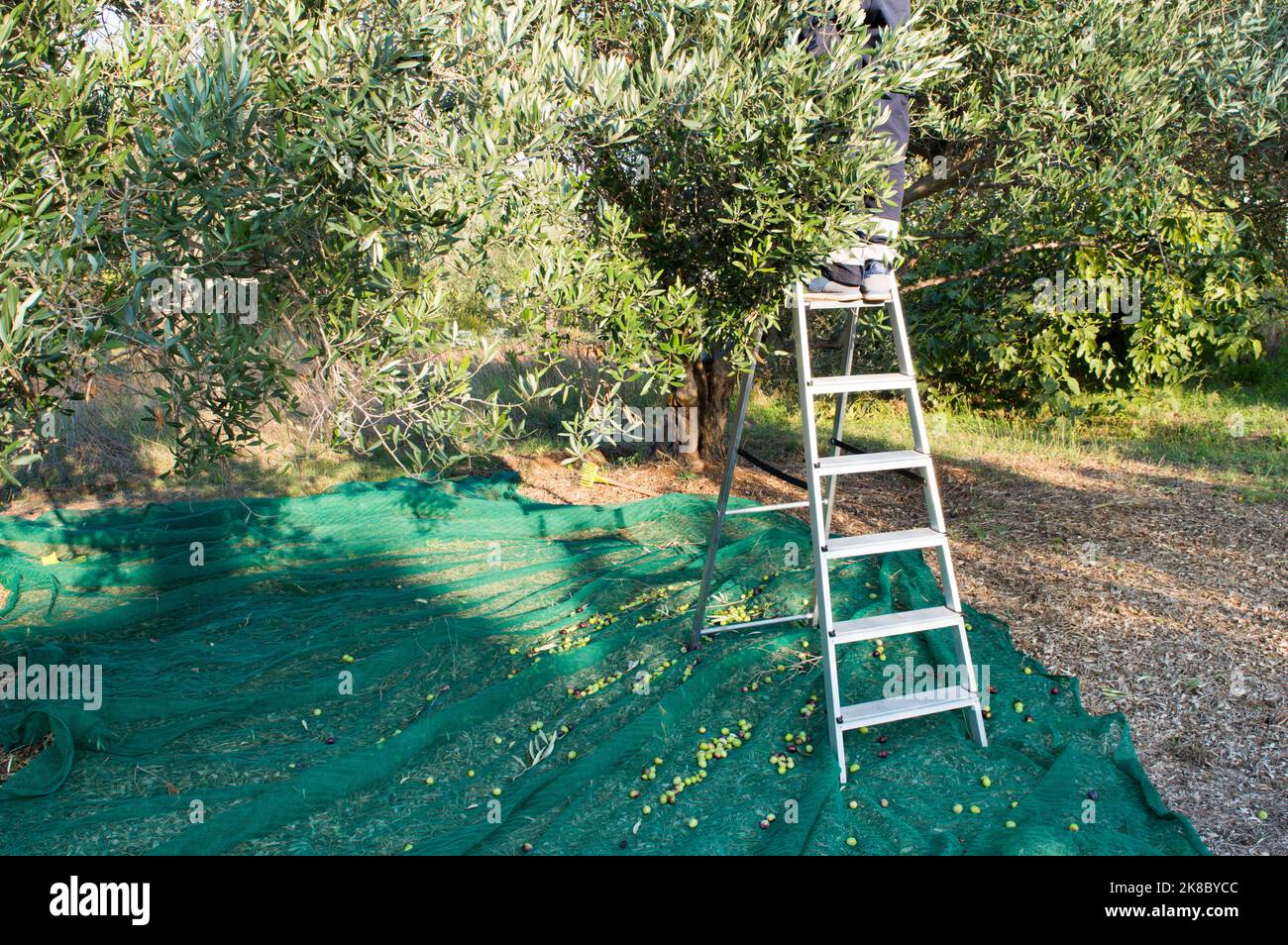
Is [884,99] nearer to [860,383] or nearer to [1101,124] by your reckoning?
[860,383]

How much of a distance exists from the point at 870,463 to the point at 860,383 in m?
0.35

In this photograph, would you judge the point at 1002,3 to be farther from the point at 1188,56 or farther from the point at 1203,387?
the point at 1203,387

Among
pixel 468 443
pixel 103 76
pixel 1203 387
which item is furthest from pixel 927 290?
pixel 103 76

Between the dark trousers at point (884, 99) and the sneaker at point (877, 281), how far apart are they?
0.13 ft

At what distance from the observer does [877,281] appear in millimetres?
4184

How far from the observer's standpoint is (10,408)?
2.95m

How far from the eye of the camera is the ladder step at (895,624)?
3.98 meters

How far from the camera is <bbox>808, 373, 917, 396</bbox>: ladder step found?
404 cm

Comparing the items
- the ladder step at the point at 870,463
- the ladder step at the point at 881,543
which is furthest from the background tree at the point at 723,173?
the ladder step at the point at 881,543

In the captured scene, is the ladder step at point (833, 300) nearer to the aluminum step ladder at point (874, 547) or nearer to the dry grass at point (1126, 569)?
the aluminum step ladder at point (874, 547)
